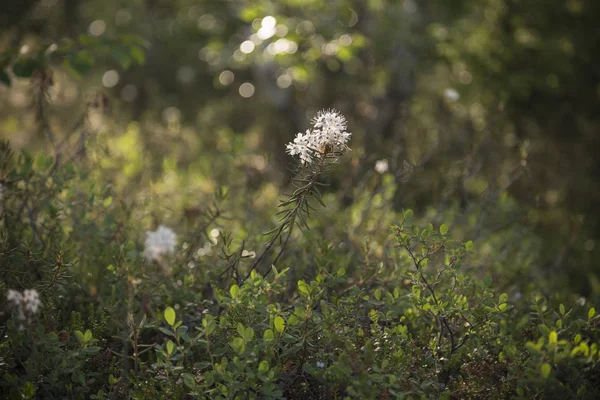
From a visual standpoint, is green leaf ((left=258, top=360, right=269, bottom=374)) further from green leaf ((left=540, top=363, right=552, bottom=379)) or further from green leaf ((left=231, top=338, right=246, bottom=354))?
green leaf ((left=540, top=363, right=552, bottom=379))

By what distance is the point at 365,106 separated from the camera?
267 inches

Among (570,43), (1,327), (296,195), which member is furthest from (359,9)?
(1,327)

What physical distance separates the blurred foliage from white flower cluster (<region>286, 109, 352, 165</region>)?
0.48 meters

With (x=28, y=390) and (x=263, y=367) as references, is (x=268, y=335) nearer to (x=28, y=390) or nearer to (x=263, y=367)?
(x=263, y=367)

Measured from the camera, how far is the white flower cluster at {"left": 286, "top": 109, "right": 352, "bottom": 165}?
7.50ft

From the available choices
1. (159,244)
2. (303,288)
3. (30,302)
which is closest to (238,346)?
(303,288)

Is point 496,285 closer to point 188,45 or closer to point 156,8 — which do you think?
point 188,45

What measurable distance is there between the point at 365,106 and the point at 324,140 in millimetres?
4623

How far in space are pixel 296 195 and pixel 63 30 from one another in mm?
7875

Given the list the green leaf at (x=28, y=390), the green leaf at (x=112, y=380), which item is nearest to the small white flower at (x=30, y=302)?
the green leaf at (x=28, y=390)

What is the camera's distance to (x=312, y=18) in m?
6.21

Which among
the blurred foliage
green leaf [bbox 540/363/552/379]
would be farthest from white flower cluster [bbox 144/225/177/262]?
green leaf [bbox 540/363/552/379]

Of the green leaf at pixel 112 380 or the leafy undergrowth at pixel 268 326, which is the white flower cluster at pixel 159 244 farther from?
the green leaf at pixel 112 380

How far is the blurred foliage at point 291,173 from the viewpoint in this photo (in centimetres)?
254
